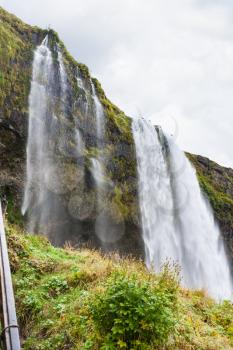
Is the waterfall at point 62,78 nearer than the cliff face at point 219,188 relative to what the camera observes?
Yes

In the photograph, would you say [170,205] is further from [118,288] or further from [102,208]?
[118,288]

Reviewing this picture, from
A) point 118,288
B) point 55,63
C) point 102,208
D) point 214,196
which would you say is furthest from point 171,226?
point 118,288

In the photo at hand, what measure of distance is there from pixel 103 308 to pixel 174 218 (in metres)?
24.7

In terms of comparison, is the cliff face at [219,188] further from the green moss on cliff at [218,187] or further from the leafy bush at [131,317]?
the leafy bush at [131,317]

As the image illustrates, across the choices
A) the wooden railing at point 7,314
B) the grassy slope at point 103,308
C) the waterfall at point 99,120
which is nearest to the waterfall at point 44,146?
the waterfall at point 99,120

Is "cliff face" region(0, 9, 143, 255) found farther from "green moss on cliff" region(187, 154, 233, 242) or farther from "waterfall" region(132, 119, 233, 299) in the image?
"green moss on cliff" region(187, 154, 233, 242)

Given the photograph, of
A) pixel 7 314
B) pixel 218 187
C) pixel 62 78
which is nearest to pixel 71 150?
pixel 62 78

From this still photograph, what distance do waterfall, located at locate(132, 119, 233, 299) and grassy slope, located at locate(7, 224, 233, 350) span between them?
707 inches

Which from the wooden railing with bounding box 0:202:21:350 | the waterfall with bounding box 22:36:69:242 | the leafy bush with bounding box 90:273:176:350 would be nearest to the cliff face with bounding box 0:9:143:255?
the waterfall with bounding box 22:36:69:242

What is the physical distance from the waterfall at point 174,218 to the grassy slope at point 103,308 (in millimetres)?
A: 17969

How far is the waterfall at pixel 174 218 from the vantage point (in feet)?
93.0

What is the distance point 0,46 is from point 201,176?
19.9m

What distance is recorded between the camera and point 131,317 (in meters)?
5.58

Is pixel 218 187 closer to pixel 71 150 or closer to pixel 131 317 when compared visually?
pixel 71 150
